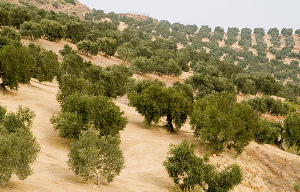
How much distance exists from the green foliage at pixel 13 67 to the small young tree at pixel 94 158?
2359 cm

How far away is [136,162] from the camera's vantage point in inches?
1188

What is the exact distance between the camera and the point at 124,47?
99.9 metres

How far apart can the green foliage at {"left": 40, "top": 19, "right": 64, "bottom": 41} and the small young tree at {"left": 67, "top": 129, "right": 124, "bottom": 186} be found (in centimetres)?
7668

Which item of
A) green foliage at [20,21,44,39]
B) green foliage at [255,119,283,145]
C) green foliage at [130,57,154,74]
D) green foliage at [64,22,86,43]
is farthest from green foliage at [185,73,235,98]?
green foliage at [20,21,44,39]

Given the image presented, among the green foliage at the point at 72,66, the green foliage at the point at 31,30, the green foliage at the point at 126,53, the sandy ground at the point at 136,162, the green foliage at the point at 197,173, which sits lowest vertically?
the sandy ground at the point at 136,162

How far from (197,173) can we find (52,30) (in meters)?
80.2

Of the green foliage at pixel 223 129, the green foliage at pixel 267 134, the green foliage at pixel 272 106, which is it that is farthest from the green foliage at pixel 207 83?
the green foliage at pixel 223 129

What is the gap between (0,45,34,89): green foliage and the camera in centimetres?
3875

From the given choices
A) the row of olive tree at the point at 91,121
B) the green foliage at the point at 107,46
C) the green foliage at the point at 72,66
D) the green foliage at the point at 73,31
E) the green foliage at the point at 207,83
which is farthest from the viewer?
the green foliage at the point at 73,31

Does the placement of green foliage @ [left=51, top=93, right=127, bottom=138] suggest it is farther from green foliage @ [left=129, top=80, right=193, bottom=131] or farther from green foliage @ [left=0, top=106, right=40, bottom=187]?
green foliage @ [left=0, top=106, right=40, bottom=187]

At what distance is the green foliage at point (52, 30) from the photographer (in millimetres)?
88875

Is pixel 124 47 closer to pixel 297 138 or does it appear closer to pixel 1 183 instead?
pixel 297 138

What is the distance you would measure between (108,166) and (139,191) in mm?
2982

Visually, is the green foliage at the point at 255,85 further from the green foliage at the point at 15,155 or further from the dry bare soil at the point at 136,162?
the green foliage at the point at 15,155
